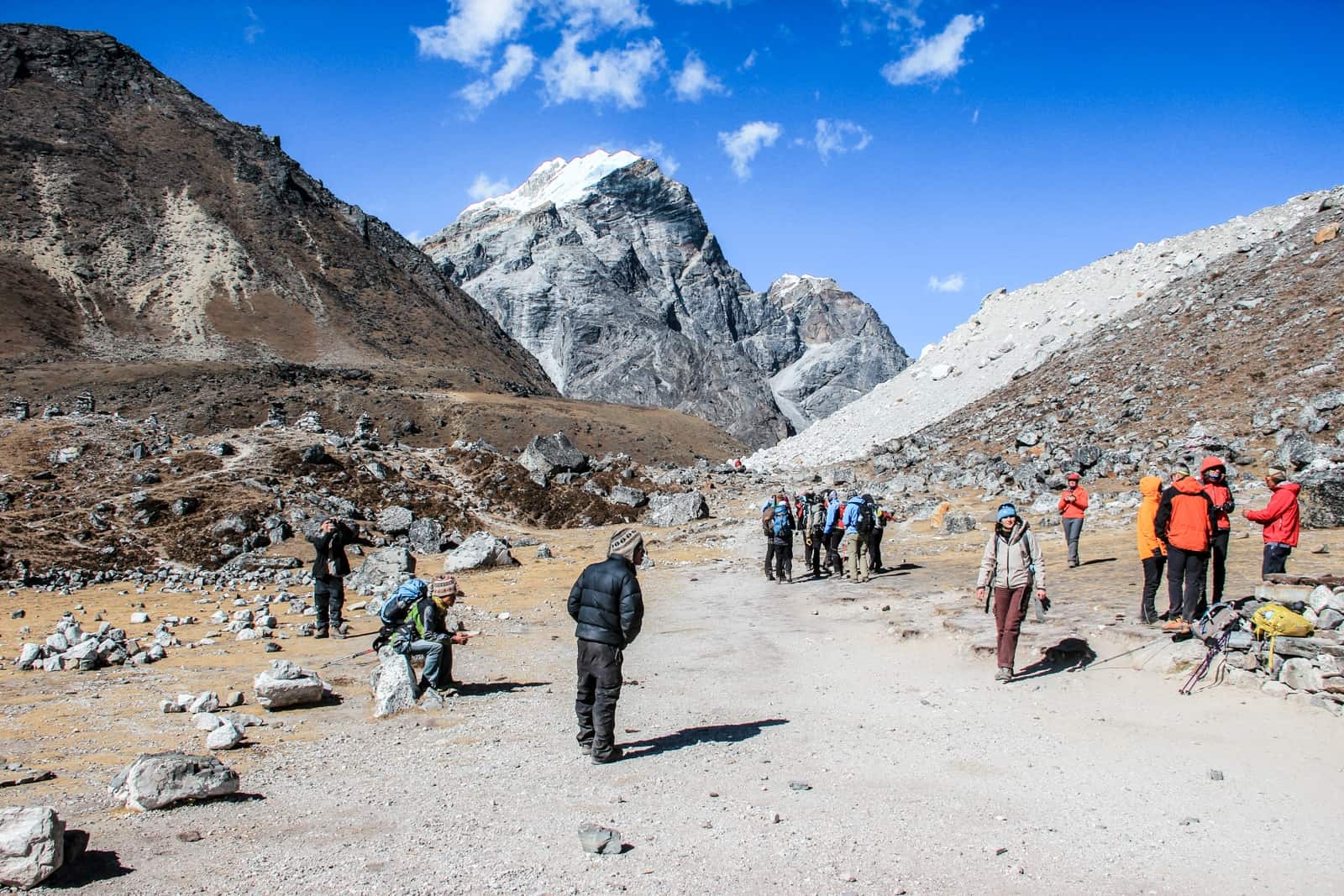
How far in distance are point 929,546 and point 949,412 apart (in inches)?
849

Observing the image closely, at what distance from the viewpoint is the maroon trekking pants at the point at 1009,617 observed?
337 inches

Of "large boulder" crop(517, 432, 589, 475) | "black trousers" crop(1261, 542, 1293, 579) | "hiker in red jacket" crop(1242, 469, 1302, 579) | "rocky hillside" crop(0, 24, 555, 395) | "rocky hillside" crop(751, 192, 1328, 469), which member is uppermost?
"rocky hillside" crop(0, 24, 555, 395)

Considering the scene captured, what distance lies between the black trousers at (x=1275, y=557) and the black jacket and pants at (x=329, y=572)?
40.4 feet

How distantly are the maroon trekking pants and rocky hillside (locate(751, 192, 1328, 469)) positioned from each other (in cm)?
2977

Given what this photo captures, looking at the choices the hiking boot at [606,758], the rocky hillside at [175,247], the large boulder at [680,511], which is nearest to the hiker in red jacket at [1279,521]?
the hiking boot at [606,758]

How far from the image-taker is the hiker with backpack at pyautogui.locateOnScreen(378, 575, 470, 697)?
29.3 feet

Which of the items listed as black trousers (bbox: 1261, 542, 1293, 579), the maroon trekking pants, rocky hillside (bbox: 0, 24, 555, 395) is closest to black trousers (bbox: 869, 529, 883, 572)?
black trousers (bbox: 1261, 542, 1293, 579)

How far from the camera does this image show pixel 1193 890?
4.41 metres

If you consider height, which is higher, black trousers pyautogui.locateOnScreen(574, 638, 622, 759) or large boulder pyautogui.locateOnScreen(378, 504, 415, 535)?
large boulder pyautogui.locateOnScreen(378, 504, 415, 535)

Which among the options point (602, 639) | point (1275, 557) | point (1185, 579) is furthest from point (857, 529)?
point (602, 639)

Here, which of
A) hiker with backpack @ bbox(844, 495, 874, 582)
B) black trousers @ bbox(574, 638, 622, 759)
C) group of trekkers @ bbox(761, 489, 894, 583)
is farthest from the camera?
group of trekkers @ bbox(761, 489, 894, 583)

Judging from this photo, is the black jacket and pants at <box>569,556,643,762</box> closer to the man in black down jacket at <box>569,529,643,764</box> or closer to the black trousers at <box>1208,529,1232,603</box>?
the man in black down jacket at <box>569,529,643,764</box>

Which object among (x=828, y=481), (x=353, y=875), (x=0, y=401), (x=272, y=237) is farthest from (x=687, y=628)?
(x=272, y=237)

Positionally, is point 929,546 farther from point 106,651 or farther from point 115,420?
point 115,420
